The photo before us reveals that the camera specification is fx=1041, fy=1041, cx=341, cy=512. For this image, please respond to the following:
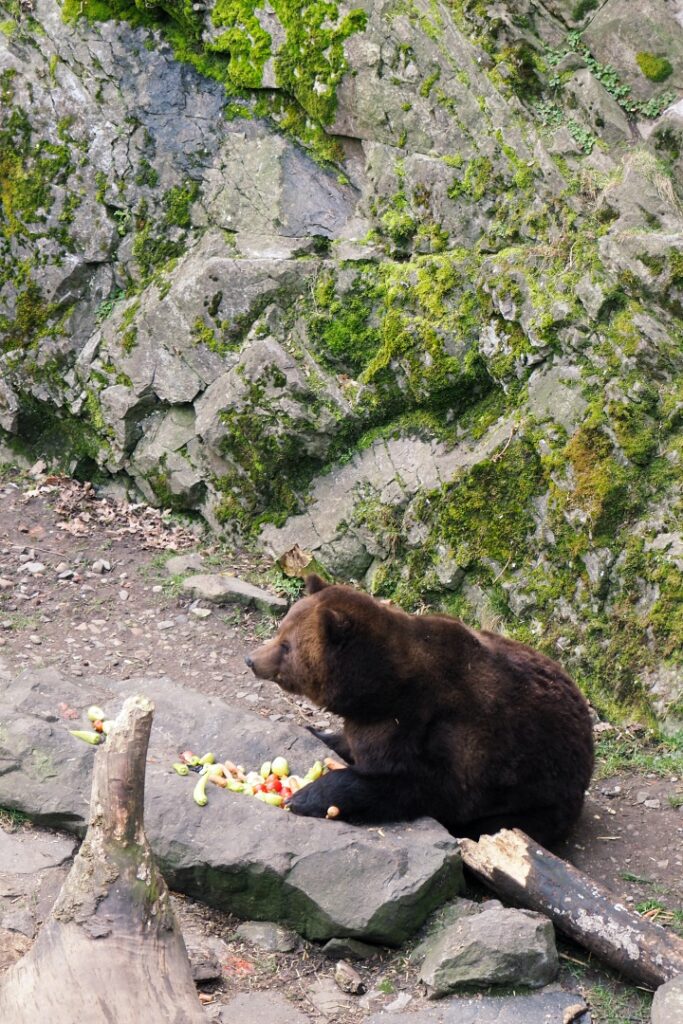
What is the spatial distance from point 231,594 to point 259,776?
10.1 feet

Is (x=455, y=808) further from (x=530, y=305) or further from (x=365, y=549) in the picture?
(x=530, y=305)

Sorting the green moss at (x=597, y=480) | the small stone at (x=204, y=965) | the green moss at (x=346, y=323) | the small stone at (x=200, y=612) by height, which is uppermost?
the green moss at (x=597, y=480)

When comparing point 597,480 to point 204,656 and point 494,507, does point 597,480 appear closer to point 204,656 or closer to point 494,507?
point 494,507

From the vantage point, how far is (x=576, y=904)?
5.45m

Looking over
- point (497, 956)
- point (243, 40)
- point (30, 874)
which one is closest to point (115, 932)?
point (30, 874)

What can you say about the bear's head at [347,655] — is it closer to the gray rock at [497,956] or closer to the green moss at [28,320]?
the gray rock at [497,956]

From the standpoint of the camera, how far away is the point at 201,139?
11023 mm

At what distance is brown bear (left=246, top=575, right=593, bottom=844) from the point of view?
6.16 metres

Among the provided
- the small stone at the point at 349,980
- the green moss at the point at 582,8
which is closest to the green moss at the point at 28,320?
the green moss at the point at 582,8

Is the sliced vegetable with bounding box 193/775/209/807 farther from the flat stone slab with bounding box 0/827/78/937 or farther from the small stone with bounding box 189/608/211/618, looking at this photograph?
the small stone with bounding box 189/608/211/618

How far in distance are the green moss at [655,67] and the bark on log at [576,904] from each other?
7.02 meters

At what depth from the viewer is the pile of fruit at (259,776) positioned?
6266 millimetres

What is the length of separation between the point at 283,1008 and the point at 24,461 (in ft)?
26.4

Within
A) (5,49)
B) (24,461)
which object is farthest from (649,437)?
(5,49)
